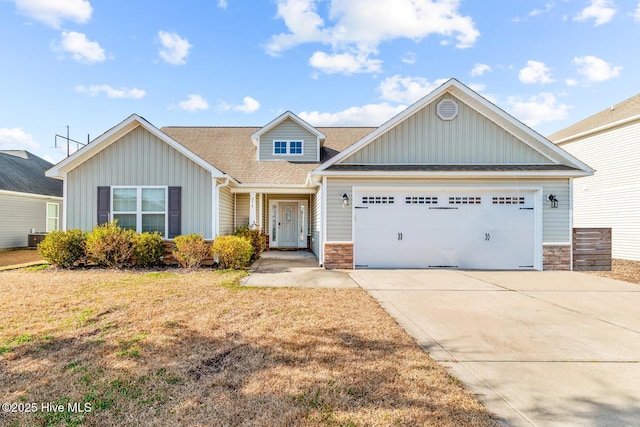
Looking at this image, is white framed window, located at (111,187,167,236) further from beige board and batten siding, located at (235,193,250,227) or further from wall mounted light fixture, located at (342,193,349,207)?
wall mounted light fixture, located at (342,193,349,207)

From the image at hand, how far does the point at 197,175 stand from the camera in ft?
33.3

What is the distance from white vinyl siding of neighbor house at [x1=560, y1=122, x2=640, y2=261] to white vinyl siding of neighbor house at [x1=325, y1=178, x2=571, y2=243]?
4.96 meters

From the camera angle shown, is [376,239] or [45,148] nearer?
[376,239]

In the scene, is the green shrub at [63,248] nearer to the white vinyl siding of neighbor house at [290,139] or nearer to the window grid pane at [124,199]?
the window grid pane at [124,199]

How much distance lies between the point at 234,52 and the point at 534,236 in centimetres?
1382

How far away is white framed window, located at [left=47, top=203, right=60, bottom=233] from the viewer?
56.3ft

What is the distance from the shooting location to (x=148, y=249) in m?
9.44

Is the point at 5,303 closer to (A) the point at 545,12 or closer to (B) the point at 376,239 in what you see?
(B) the point at 376,239

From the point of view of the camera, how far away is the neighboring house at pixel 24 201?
14.5 metres

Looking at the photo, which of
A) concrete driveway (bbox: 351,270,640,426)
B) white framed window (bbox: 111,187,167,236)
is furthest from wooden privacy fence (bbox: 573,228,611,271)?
white framed window (bbox: 111,187,167,236)

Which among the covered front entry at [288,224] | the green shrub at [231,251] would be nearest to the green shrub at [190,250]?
the green shrub at [231,251]

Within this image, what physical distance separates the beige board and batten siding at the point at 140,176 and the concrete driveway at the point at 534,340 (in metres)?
5.79

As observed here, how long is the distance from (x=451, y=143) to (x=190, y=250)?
8.86 meters

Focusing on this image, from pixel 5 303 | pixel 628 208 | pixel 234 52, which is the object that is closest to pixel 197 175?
pixel 5 303
